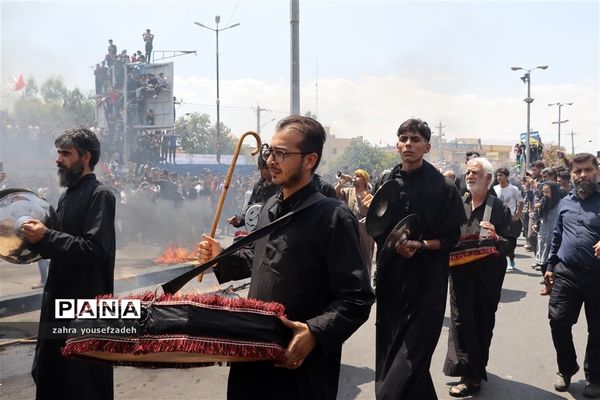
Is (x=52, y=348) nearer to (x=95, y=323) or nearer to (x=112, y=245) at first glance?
(x=112, y=245)

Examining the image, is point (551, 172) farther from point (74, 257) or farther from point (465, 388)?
point (74, 257)

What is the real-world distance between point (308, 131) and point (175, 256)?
11.4 metres

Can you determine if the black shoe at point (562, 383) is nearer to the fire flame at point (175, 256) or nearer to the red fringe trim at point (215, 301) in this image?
the red fringe trim at point (215, 301)

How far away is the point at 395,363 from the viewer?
3756 millimetres

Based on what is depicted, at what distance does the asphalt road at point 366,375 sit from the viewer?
16.4ft

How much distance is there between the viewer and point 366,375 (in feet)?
18.1

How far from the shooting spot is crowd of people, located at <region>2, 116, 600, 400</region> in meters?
2.34

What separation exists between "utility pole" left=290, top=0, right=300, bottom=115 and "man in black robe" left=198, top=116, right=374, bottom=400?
8.33 m

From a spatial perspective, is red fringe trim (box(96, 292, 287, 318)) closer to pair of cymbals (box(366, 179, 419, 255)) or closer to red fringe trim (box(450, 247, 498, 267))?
pair of cymbals (box(366, 179, 419, 255))

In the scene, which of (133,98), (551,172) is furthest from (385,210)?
(133,98)

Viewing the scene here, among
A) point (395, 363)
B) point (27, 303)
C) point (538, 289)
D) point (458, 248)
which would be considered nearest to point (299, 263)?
point (395, 363)

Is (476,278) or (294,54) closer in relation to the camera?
(476,278)

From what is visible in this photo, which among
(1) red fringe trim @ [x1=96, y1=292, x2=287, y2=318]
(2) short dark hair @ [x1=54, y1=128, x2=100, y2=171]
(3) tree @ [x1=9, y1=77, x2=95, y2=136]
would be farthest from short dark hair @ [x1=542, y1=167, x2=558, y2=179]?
(3) tree @ [x1=9, y1=77, x2=95, y2=136]

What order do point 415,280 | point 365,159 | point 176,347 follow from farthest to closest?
point 365,159 → point 415,280 → point 176,347
